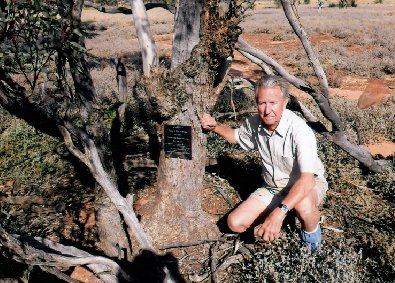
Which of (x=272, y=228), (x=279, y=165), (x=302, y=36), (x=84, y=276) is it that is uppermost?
(x=302, y=36)

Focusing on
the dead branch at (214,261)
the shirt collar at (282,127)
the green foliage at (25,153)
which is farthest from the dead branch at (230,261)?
the green foliage at (25,153)

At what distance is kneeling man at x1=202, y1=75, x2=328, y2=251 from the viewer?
326cm

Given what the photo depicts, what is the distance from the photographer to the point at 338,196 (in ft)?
15.2

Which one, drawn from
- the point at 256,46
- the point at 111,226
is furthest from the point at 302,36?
the point at 256,46

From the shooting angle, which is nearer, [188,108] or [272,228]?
[272,228]

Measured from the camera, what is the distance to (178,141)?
3568 millimetres

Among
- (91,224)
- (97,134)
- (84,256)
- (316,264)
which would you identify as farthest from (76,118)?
(316,264)

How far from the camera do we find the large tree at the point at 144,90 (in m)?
2.70

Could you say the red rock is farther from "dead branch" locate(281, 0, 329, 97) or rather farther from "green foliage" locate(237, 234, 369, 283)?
"green foliage" locate(237, 234, 369, 283)

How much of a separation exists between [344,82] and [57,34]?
1118cm

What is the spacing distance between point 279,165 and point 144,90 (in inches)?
57.4

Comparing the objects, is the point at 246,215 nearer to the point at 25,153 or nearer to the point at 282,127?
the point at 282,127

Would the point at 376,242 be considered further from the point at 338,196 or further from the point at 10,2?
the point at 10,2

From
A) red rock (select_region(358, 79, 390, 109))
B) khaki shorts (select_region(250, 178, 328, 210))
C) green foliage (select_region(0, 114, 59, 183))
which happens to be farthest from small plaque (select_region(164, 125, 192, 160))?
red rock (select_region(358, 79, 390, 109))
